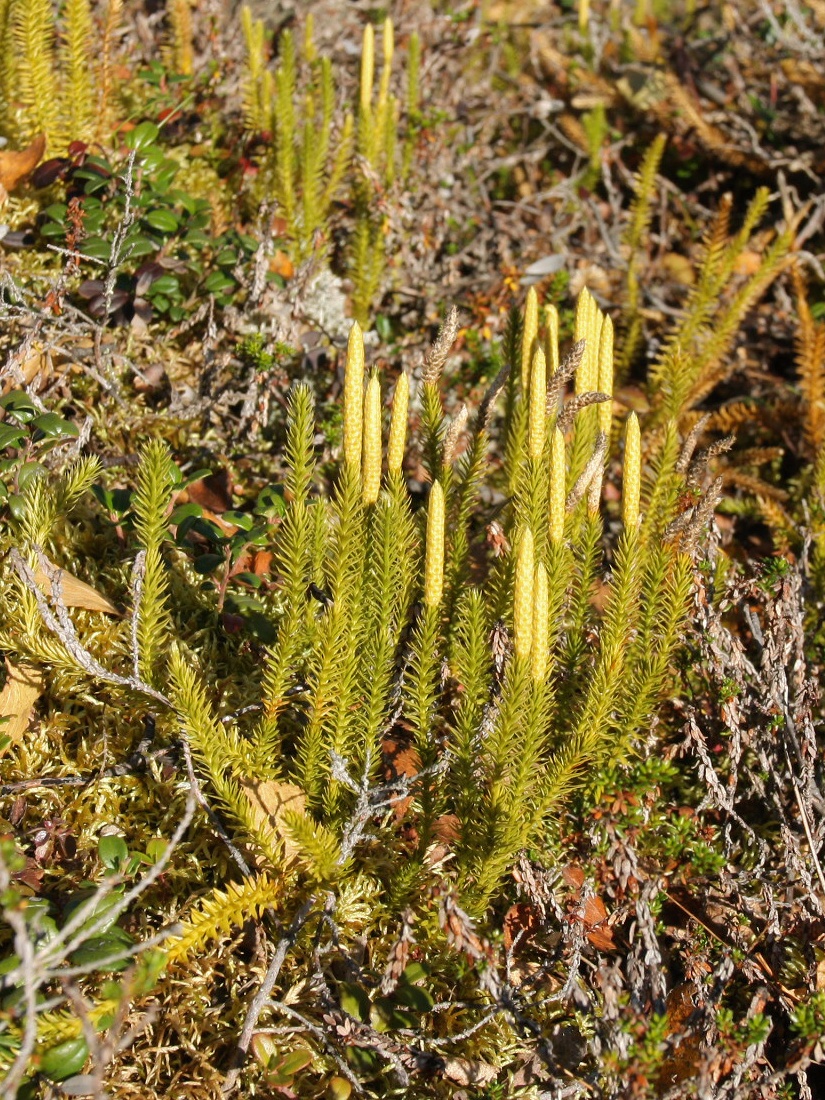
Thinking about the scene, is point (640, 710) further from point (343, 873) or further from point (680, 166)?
point (680, 166)

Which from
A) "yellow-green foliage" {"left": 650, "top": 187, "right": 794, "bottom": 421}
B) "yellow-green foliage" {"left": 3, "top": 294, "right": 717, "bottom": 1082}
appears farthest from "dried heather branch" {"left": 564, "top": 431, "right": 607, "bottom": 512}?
"yellow-green foliage" {"left": 650, "top": 187, "right": 794, "bottom": 421}

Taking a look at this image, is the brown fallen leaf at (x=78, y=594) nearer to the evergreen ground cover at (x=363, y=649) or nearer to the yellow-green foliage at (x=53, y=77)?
the evergreen ground cover at (x=363, y=649)

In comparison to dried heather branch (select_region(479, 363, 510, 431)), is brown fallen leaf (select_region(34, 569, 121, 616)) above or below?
below

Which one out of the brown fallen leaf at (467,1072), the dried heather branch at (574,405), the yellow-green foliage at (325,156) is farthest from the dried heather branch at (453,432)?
the yellow-green foliage at (325,156)

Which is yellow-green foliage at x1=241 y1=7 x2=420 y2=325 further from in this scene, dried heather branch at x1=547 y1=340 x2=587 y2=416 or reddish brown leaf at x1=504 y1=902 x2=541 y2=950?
reddish brown leaf at x1=504 y1=902 x2=541 y2=950

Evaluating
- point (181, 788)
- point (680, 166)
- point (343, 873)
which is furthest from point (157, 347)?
point (680, 166)
